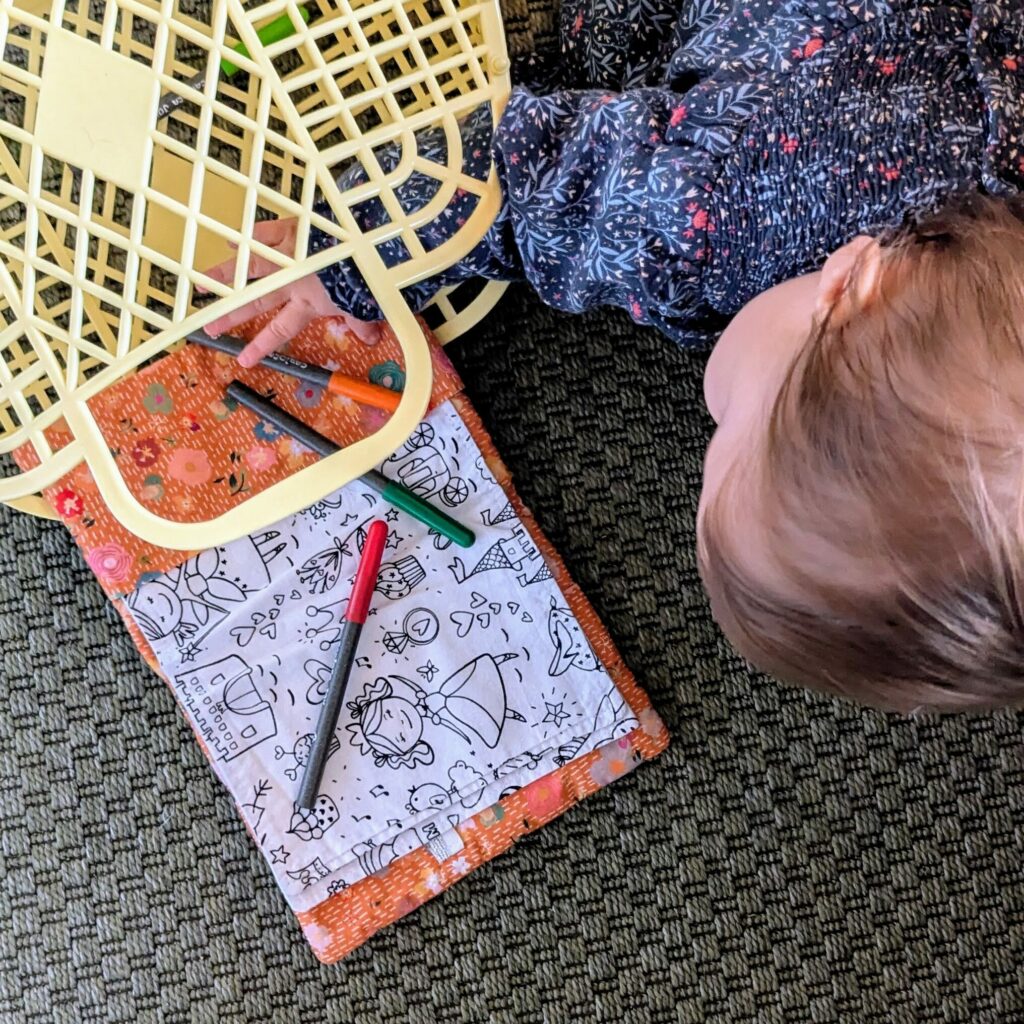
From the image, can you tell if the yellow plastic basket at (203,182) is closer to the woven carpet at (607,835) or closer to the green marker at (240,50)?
the green marker at (240,50)

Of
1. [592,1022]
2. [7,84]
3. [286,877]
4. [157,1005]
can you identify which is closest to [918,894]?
[592,1022]

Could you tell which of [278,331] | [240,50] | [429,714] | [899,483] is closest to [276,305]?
[278,331]

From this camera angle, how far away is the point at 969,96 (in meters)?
0.44

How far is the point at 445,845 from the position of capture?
0.64m

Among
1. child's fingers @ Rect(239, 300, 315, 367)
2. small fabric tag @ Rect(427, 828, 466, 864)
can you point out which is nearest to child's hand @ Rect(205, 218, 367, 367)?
child's fingers @ Rect(239, 300, 315, 367)

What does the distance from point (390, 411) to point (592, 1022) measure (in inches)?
18.0

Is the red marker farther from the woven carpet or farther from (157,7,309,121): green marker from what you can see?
(157,7,309,121): green marker

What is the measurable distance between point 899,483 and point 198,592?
0.46m

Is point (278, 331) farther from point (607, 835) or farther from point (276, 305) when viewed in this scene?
point (607, 835)

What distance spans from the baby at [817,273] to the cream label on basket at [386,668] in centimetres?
14

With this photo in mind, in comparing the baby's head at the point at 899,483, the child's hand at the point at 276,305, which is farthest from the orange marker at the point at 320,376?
the baby's head at the point at 899,483

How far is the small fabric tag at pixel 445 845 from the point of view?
25.3 inches

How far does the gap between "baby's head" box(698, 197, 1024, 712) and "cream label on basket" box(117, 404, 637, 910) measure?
10.1 inches

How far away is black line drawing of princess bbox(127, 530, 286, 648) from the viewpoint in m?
0.63
